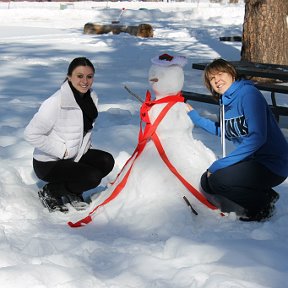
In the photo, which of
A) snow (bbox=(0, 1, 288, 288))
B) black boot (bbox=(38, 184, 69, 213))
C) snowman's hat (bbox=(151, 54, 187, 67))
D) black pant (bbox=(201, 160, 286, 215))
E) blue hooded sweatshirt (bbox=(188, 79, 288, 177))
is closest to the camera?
snow (bbox=(0, 1, 288, 288))

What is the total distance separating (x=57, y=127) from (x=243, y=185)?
1330 mm

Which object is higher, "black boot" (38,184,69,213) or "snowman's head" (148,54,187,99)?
"snowman's head" (148,54,187,99)

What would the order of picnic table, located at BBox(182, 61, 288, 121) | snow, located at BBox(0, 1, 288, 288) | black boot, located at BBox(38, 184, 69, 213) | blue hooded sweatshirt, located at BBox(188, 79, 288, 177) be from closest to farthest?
snow, located at BBox(0, 1, 288, 288), blue hooded sweatshirt, located at BBox(188, 79, 288, 177), black boot, located at BBox(38, 184, 69, 213), picnic table, located at BBox(182, 61, 288, 121)

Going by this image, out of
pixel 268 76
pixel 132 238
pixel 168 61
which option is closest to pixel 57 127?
pixel 168 61

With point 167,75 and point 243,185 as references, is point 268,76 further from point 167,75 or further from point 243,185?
point 243,185

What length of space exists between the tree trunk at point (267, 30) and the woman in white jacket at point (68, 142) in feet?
18.8

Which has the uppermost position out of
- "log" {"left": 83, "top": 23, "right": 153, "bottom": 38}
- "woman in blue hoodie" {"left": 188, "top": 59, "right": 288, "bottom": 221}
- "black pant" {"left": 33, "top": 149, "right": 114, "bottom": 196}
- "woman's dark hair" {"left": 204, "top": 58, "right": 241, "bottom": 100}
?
"woman's dark hair" {"left": 204, "top": 58, "right": 241, "bottom": 100}

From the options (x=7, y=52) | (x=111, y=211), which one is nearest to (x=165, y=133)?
(x=111, y=211)

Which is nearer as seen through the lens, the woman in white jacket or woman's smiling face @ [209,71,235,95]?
woman's smiling face @ [209,71,235,95]

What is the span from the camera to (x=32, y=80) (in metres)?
9.68

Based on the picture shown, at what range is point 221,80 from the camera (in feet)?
12.2

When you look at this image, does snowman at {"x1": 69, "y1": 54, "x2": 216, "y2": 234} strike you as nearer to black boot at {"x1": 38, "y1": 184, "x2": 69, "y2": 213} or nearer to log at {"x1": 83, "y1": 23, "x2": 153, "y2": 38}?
black boot at {"x1": 38, "y1": 184, "x2": 69, "y2": 213}

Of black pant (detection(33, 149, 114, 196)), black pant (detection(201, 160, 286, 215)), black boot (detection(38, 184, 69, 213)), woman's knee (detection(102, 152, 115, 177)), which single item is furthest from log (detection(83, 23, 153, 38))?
black pant (detection(201, 160, 286, 215))

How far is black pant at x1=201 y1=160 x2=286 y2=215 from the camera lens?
3.67 m
